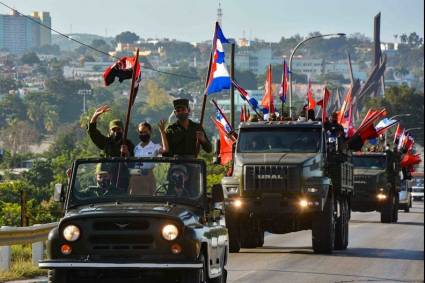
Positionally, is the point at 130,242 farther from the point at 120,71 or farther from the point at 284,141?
the point at 284,141

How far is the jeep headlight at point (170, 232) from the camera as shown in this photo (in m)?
14.5

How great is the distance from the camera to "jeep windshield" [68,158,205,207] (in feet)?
50.9

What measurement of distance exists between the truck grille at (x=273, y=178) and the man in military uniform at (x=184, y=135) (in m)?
9.94

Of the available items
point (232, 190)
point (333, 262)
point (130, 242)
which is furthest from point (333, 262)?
point (130, 242)

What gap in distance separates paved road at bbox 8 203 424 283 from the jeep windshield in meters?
4.64

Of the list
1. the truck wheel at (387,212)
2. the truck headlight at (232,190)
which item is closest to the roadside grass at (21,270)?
the truck headlight at (232,190)

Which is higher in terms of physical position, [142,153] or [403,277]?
[142,153]

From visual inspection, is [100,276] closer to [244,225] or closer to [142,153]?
[142,153]

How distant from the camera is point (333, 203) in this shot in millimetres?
29172

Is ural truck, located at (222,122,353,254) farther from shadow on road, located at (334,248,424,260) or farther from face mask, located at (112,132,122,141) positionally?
face mask, located at (112,132,122,141)

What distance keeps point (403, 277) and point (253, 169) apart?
6773 millimetres

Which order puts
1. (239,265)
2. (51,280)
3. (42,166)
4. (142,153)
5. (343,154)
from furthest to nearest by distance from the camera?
(42,166)
(343,154)
(239,265)
(142,153)
(51,280)

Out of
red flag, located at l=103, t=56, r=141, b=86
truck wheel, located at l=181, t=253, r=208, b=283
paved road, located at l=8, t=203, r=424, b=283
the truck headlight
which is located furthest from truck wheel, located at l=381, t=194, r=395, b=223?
truck wheel, located at l=181, t=253, r=208, b=283

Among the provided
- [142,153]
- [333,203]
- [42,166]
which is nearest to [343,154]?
[333,203]
